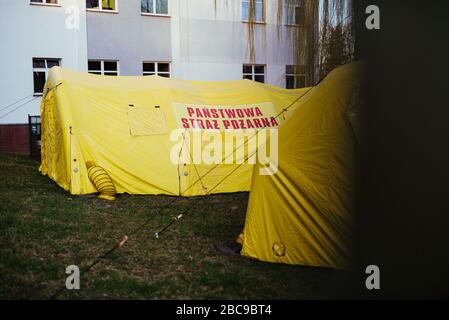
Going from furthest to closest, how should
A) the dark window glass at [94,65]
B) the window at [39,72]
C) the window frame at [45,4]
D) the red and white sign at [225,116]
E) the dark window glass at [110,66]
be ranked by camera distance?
the dark window glass at [110,66], the dark window glass at [94,65], the window at [39,72], the window frame at [45,4], the red and white sign at [225,116]

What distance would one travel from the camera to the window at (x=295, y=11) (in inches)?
177

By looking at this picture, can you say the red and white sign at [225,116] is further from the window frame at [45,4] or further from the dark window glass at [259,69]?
the window frame at [45,4]

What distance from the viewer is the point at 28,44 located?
14.9 metres

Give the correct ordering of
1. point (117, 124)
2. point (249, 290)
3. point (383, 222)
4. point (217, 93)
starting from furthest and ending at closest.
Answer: point (217, 93), point (117, 124), point (249, 290), point (383, 222)

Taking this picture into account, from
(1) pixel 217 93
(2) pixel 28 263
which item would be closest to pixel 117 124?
(1) pixel 217 93

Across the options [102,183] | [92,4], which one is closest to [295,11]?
[102,183]

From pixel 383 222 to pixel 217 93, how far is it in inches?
311

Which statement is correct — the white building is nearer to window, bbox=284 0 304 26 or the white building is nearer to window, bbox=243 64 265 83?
window, bbox=243 64 265 83

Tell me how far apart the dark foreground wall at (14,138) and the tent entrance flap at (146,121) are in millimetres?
7302

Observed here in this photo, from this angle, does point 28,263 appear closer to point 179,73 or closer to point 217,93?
point 217,93

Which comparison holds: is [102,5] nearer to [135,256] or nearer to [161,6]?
[161,6]

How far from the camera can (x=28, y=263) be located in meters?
4.88

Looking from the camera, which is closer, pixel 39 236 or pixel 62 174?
pixel 39 236

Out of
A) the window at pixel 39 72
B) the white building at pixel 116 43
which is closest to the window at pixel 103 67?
the white building at pixel 116 43
